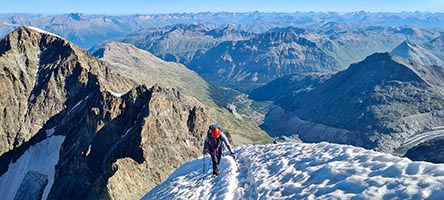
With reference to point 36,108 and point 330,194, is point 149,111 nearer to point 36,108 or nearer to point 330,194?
point 36,108

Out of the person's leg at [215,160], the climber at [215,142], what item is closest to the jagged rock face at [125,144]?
the person's leg at [215,160]

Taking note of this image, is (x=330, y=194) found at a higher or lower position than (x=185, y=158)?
higher

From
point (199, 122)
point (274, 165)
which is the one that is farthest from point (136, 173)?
point (199, 122)

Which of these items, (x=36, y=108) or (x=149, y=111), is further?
(x=36, y=108)

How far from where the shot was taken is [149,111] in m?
107

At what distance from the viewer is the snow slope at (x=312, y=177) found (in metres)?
22.7

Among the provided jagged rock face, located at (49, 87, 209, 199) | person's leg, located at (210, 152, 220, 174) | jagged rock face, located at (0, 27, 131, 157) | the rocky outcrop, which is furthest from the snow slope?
jagged rock face, located at (0, 27, 131, 157)

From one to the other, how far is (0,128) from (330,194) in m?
132

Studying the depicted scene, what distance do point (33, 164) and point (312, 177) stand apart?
350ft

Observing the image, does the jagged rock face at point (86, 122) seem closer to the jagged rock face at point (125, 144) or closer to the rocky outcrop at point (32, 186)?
the jagged rock face at point (125, 144)

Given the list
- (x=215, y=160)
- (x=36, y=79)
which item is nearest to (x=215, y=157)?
(x=215, y=160)

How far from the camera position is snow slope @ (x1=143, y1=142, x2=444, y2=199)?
74.3 feet

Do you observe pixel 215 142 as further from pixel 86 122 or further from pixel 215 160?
pixel 86 122

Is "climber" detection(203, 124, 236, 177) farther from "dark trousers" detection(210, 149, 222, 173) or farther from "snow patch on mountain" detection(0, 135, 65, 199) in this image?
"snow patch on mountain" detection(0, 135, 65, 199)
